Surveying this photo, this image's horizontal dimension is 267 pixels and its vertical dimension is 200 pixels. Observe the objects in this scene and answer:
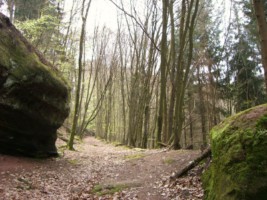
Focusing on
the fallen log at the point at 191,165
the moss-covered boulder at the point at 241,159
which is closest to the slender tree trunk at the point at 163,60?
the fallen log at the point at 191,165

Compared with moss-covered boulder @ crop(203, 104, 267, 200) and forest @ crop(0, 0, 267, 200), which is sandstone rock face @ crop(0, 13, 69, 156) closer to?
forest @ crop(0, 0, 267, 200)

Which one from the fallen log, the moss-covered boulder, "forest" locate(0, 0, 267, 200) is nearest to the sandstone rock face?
"forest" locate(0, 0, 267, 200)

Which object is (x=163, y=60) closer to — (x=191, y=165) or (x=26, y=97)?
(x=26, y=97)

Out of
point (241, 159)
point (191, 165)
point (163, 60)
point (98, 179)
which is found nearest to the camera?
point (241, 159)

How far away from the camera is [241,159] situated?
4.11m

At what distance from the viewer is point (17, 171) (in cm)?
872

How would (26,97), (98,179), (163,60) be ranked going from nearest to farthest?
1. (98,179)
2. (26,97)
3. (163,60)

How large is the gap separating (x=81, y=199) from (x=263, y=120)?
4.64 metres

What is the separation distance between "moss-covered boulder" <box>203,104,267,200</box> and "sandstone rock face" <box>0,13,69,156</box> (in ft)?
23.6

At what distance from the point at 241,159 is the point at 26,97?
807cm

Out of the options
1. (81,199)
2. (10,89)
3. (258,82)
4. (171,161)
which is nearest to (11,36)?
(10,89)

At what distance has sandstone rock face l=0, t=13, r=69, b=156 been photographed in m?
9.33

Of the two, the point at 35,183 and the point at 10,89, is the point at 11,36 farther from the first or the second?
the point at 35,183

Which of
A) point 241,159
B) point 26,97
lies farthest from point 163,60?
point 241,159
